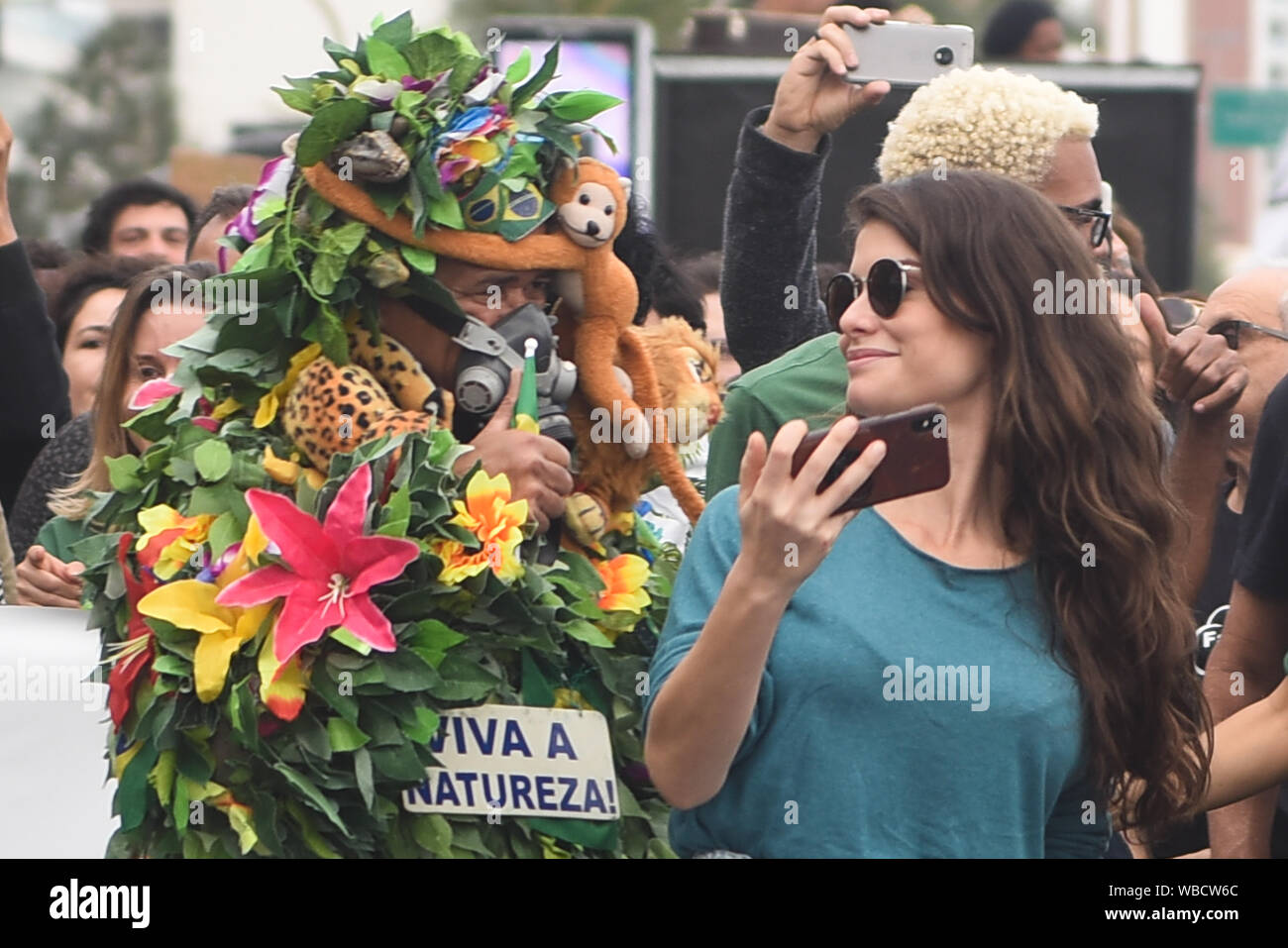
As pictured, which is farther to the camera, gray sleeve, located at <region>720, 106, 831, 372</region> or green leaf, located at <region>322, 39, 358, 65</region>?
gray sleeve, located at <region>720, 106, 831, 372</region>

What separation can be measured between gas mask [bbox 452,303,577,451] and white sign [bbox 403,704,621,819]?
0.48 metres

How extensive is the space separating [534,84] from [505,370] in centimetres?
47

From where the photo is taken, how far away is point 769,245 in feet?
12.4

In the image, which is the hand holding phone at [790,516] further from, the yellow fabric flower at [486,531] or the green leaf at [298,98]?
the green leaf at [298,98]

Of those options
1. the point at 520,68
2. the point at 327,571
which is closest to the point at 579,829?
the point at 327,571

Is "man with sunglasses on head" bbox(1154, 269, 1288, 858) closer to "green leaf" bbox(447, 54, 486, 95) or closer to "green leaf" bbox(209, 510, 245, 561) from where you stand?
"green leaf" bbox(447, 54, 486, 95)

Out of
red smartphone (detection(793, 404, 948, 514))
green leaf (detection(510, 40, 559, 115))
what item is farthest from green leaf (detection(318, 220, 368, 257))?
red smartphone (detection(793, 404, 948, 514))

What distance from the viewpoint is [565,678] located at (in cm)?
332

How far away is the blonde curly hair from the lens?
11.9ft

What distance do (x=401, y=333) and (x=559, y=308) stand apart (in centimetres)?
29

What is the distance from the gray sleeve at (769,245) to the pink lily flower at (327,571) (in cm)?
94

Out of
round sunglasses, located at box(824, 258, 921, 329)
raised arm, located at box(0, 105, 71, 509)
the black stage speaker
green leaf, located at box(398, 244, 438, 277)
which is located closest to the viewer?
round sunglasses, located at box(824, 258, 921, 329)
